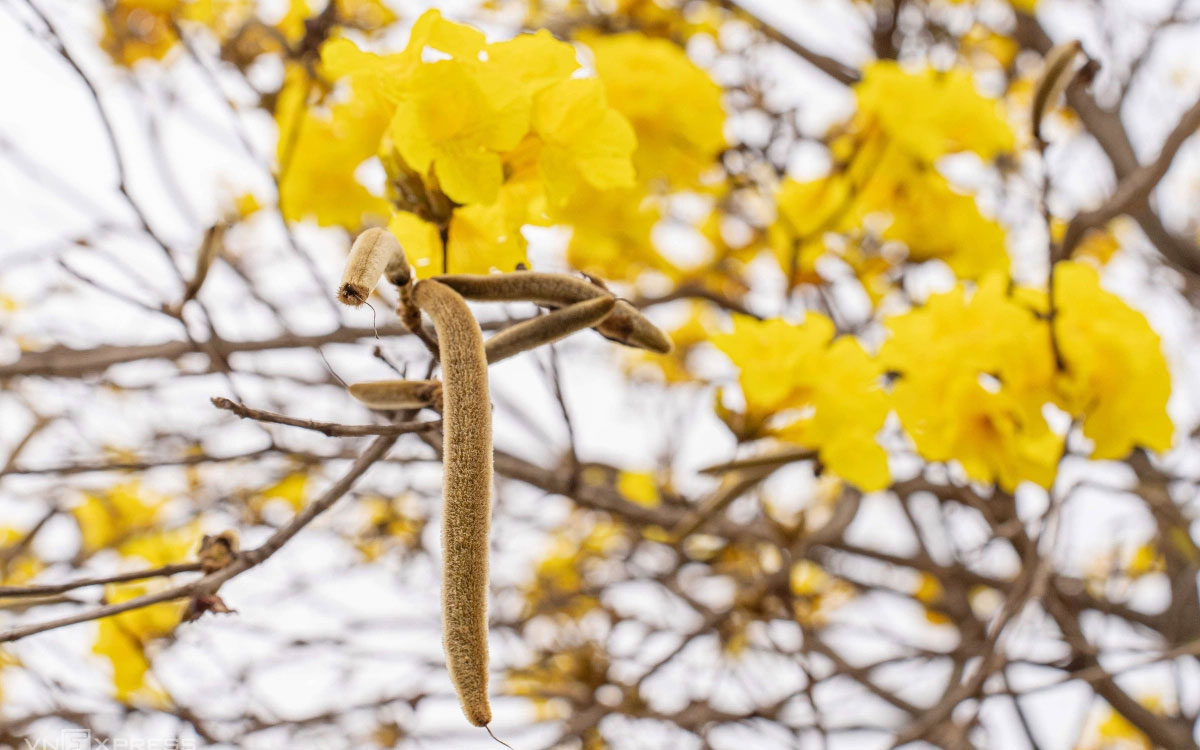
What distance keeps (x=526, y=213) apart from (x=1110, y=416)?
70 centimetres

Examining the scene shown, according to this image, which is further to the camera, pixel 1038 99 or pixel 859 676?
pixel 859 676

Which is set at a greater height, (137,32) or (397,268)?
(397,268)

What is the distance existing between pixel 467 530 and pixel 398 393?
168mm

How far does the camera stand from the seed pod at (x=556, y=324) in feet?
1.70

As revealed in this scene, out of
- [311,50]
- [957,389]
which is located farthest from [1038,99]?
[311,50]

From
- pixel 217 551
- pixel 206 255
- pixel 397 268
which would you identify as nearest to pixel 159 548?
pixel 206 255

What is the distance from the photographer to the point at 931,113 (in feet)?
4.22

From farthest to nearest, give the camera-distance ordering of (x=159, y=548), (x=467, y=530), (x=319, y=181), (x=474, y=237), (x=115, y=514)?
(x=115, y=514), (x=159, y=548), (x=319, y=181), (x=474, y=237), (x=467, y=530)

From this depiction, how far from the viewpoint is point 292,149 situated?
3.16 feet

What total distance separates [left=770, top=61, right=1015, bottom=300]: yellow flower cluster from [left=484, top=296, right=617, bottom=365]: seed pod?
86 centimetres

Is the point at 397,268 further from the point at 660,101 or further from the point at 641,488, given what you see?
the point at 641,488

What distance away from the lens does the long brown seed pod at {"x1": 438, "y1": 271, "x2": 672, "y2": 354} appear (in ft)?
1.72

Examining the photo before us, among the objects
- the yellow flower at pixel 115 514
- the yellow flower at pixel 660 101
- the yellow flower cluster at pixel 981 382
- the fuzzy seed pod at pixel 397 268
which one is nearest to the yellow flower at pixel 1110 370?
the yellow flower cluster at pixel 981 382

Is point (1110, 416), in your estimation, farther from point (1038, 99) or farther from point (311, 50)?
point (311, 50)
